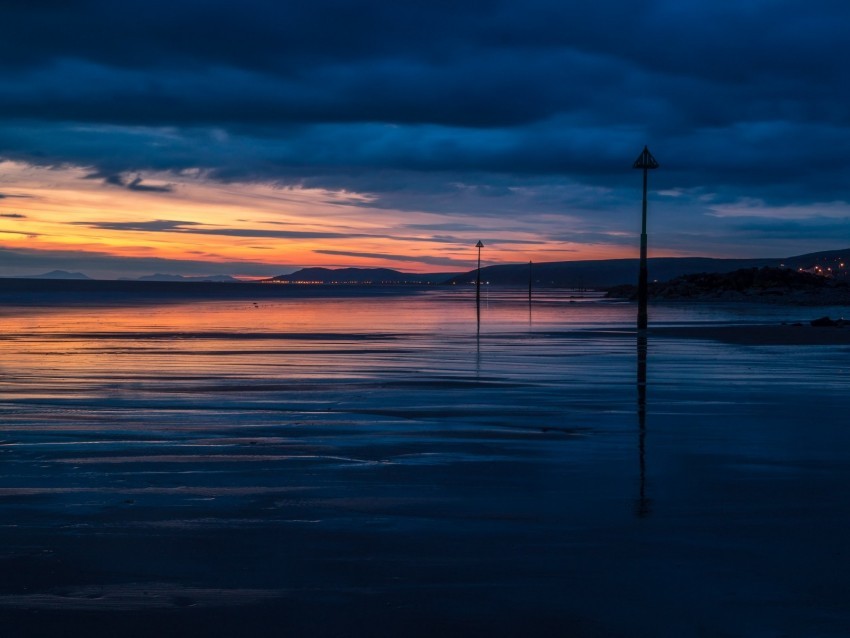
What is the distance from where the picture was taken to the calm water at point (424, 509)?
515 centimetres

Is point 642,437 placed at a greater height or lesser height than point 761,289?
lesser

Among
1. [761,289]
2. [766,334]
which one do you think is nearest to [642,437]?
[766,334]

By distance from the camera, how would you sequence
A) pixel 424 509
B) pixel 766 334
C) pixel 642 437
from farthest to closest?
pixel 766 334, pixel 642 437, pixel 424 509

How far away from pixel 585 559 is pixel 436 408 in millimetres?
7398

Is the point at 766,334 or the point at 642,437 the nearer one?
the point at 642,437

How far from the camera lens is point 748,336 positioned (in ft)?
103

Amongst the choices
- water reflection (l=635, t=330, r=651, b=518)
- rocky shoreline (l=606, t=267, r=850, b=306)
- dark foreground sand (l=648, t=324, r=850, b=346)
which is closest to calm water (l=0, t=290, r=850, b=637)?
water reflection (l=635, t=330, r=651, b=518)

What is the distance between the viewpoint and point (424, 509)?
285 inches

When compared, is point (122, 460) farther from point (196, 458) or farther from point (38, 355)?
point (38, 355)

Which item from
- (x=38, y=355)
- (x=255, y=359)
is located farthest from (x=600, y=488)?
(x=38, y=355)

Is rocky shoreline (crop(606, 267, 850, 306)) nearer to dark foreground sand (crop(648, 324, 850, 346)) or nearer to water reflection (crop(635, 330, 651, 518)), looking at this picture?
dark foreground sand (crop(648, 324, 850, 346))

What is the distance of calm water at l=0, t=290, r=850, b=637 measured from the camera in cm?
515

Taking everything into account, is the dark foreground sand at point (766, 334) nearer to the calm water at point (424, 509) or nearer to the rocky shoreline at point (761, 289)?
the calm water at point (424, 509)

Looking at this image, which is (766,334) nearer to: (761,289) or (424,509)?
(424,509)
